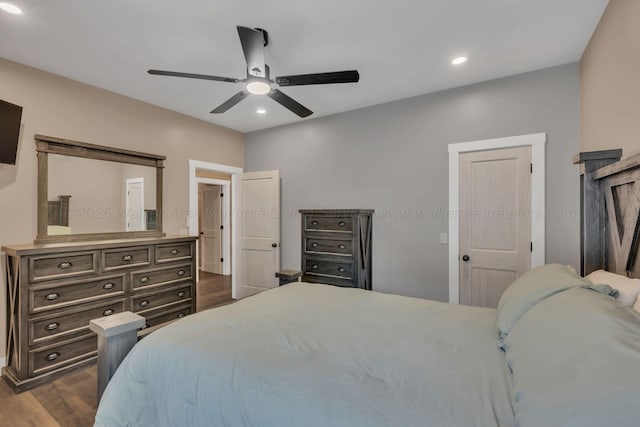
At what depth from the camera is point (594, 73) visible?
2.19m

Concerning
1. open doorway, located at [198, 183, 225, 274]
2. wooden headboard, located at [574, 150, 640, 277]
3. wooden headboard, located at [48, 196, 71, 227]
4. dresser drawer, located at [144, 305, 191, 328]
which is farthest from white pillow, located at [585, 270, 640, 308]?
open doorway, located at [198, 183, 225, 274]

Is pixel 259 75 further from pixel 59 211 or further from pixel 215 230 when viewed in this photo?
pixel 215 230

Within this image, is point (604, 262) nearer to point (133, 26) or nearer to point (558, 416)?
point (558, 416)

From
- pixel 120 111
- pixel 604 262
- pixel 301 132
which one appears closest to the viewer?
pixel 604 262

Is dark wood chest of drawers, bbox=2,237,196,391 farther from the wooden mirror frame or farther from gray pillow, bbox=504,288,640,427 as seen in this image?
gray pillow, bbox=504,288,640,427

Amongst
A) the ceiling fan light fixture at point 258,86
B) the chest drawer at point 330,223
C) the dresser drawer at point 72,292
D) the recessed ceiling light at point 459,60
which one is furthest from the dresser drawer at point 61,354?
the recessed ceiling light at point 459,60

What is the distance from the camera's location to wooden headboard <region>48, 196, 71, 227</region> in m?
2.74

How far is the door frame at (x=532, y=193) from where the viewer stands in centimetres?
270

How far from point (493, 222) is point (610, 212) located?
133 cm

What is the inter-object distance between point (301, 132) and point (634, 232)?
3587mm

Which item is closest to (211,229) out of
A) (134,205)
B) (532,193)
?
(134,205)

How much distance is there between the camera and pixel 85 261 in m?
2.60

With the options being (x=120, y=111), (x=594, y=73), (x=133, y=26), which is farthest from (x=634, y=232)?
(x=120, y=111)

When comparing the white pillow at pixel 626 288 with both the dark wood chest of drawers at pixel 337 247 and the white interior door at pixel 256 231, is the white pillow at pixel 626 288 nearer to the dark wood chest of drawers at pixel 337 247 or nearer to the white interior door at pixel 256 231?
the dark wood chest of drawers at pixel 337 247
